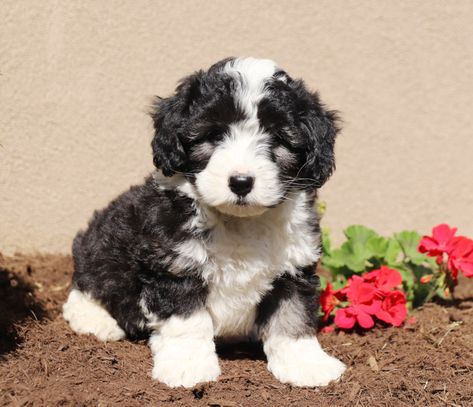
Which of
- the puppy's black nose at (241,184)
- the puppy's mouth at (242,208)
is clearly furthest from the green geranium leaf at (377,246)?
the puppy's black nose at (241,184)

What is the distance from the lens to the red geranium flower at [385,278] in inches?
203

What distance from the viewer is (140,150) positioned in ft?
20.8

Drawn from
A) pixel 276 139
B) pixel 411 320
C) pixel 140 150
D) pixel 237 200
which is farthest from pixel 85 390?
pixel 140 150

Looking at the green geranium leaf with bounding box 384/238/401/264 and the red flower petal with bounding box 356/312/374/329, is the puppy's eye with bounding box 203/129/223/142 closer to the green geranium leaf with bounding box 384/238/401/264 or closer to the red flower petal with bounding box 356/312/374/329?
the red flower petal with bounding box 356/312/374/329

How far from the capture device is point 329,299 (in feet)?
16.9

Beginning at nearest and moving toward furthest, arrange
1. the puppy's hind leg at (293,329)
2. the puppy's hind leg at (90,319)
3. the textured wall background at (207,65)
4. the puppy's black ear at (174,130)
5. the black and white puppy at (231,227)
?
the black and white puppy at (231,227) → the puppy's black ear at (174,130) → the puppy's hind leg at (293,329) → the puppy's hind leg at (90,319) → the textured wall background at (207,65)

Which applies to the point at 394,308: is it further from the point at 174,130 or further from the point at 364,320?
the point at 174,130

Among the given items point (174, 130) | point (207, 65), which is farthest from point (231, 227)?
point (207, 65)

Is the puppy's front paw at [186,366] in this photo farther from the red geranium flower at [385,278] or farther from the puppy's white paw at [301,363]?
the red geranium flower at [385,278]

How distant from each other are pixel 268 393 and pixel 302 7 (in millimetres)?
Answer: 3659

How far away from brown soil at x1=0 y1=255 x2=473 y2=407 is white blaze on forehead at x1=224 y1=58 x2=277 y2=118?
5.27ft

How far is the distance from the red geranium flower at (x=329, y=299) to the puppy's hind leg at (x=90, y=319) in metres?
1.49

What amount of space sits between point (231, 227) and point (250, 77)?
34.8 inches

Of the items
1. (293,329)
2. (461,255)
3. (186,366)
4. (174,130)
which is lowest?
(186,366)
